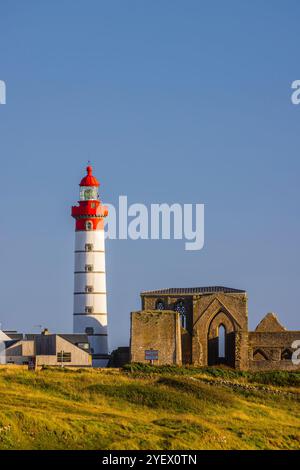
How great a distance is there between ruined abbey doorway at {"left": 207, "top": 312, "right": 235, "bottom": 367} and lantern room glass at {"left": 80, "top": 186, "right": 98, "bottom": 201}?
11.4m

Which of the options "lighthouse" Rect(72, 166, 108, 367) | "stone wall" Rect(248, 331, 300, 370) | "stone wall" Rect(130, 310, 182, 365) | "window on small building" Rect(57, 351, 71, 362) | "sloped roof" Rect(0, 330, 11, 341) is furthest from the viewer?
"lighthouse" Rect(72, 166, 108, 367)

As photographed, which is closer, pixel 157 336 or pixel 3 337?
pixel 157 336

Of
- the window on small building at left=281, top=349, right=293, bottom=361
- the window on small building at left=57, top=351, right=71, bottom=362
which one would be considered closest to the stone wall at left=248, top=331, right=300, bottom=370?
the window on small building at left=281, top=349, right=293, bottom=361

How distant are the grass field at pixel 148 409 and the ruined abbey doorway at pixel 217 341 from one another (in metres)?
3.90

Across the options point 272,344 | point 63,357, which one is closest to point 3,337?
point 63,357

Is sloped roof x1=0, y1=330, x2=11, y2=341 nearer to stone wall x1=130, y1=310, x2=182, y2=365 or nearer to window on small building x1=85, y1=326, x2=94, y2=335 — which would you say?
window on small building x1=85, y1=326, x2=94, y2=335

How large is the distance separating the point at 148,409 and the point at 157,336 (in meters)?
16.9

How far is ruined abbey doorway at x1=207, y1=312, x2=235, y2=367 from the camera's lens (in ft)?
214

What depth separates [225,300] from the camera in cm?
6531

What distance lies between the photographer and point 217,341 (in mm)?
66562

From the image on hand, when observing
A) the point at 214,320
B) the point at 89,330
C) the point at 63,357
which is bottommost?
A: the point at 63,357

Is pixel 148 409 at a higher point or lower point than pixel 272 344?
lower

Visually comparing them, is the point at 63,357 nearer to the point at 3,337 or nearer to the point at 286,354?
the point at 3,337
